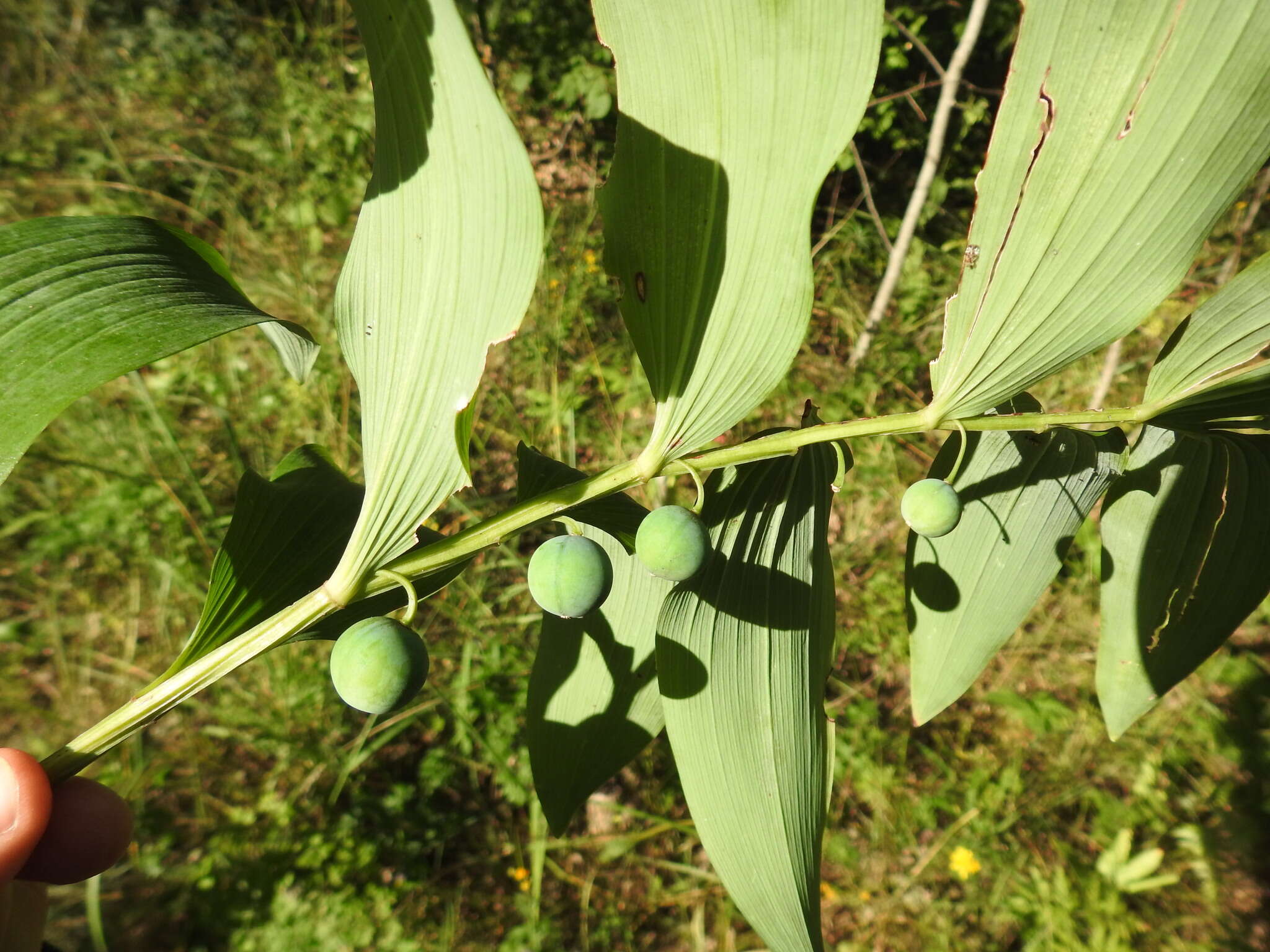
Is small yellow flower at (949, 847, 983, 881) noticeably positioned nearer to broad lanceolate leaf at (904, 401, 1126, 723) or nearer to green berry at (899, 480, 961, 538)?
broad lanceolate leaf at (904, 401, 1126, 723)

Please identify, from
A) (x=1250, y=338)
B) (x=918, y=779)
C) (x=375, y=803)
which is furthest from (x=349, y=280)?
(x=918, y=779)

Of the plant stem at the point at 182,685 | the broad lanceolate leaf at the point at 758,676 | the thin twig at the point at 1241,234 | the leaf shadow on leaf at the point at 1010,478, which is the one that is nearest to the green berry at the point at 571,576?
the broad lanceolate leaf at the point at 758,676

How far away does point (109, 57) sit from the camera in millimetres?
4059

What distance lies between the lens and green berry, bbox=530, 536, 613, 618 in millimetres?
953

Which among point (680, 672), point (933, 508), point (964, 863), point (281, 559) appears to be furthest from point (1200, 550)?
point (964, 863)

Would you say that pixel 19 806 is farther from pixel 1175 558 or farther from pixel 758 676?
pixel 1175 558

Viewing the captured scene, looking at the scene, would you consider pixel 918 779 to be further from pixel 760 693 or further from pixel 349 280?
pixel 349 280

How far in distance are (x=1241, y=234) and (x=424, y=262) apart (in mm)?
4507

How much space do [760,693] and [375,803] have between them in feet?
7.15

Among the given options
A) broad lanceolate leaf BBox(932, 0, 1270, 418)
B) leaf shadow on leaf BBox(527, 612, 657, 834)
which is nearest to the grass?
leaf shadow on leaf BBox(527, 612, 657, 834)

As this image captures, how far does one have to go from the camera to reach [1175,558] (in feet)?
4.25

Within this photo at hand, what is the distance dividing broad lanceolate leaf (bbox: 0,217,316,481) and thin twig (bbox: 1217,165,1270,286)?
4.31 m

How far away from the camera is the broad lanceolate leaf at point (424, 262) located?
0.78 m

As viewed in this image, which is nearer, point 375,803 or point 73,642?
point 375,803
